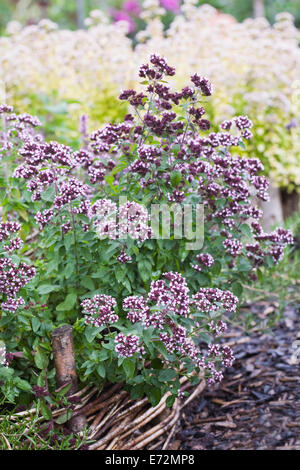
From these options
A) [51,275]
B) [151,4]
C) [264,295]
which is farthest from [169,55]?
[51,275]

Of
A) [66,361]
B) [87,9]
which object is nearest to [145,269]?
[66,361]

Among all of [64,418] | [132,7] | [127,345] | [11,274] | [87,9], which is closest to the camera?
[127,345]

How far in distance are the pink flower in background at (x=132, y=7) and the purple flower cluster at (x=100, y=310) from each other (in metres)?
11.4

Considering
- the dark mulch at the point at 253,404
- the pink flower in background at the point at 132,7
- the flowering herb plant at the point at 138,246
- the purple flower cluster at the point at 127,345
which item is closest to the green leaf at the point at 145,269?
the flowering herb plant at the point at 138,246

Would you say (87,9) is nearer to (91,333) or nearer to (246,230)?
(246,230)

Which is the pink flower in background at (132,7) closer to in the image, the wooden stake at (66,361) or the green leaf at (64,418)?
the wooden stake at (66,361)

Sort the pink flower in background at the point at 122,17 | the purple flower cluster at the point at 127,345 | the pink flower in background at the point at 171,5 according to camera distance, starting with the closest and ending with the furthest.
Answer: the purple flower cluster at the point at 127,345
the pink flower in background at the point at 122,17
the pink flower in background at the point at 171,5

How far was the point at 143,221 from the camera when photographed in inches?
69.1

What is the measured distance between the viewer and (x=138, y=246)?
1.86m

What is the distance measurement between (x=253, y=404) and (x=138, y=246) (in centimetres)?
93

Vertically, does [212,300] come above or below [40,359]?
above

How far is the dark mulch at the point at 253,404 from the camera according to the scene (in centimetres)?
199

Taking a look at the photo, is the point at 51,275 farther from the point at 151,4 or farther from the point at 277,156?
the point at 151,4

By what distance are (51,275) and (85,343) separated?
0.37m
